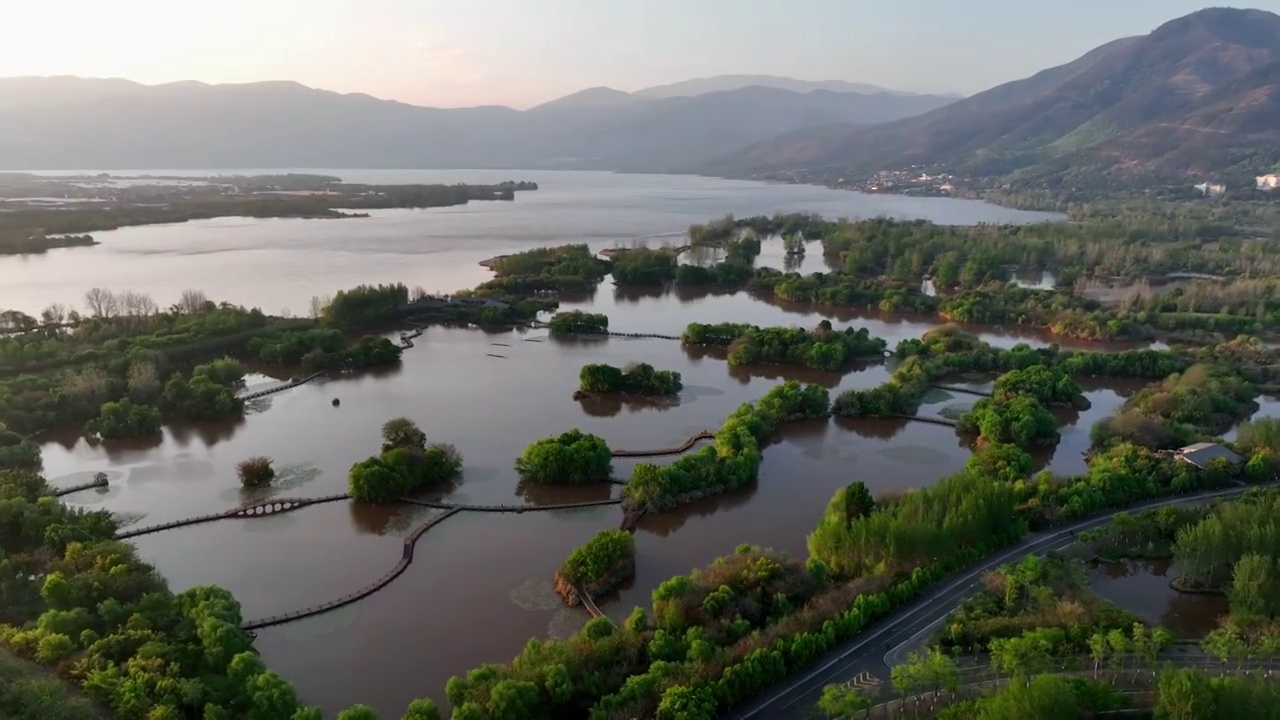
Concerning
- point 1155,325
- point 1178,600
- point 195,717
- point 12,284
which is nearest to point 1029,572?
point 1178,600

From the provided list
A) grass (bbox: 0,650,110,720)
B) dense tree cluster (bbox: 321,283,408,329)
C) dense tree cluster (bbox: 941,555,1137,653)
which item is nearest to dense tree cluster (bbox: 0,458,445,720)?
grass (bbox: 0,650,110,720)

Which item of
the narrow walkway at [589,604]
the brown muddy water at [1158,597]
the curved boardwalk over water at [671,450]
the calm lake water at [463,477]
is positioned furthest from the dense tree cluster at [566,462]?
the brown muddy water at [1158,597]

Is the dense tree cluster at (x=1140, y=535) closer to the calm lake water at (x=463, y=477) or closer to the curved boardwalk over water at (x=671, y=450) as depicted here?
the calm lake water at (x=463, y=477)

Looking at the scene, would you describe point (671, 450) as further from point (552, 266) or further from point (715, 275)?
point (552, 266)

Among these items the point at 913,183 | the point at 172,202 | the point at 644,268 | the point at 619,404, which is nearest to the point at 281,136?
the point at 172,202

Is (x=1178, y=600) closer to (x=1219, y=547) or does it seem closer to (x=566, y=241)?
(x=1219, y=547)
